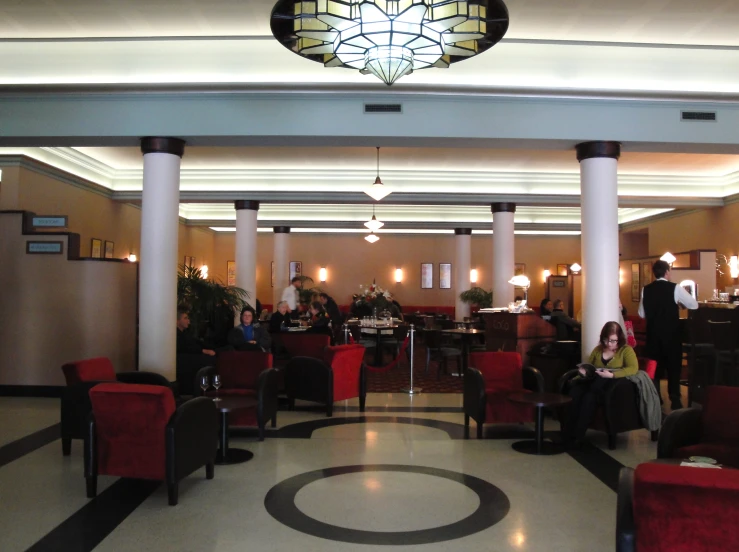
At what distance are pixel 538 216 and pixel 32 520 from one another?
16.5 meters

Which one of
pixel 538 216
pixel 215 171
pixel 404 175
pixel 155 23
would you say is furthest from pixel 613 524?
pixel 538 216

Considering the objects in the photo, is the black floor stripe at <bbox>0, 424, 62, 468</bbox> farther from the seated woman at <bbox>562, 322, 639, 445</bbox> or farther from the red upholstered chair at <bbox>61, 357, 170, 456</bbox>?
the seated woman at <bbox>562, 322, 639, 445</bbox>

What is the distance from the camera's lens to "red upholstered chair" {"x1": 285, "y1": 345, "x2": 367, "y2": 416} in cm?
721

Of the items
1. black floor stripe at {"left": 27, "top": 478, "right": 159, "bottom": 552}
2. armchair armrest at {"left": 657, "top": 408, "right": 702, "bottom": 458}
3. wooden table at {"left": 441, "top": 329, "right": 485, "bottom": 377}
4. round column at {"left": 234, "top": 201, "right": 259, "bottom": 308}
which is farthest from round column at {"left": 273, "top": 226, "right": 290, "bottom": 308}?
armchair armrest at {"left": 657, "top": 408, "right": 702, "bottom": 458}

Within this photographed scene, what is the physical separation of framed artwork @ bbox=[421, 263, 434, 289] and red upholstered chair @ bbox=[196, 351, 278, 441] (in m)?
14.6

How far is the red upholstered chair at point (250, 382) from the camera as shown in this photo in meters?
6.08

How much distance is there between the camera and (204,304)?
840 cm

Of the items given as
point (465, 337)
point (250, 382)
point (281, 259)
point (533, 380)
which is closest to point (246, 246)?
point (281, 259)

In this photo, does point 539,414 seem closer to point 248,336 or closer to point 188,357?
point 248,336

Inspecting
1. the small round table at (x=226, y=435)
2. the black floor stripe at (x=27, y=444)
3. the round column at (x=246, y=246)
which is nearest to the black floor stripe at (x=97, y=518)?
the small round table at (x=226, y=435)

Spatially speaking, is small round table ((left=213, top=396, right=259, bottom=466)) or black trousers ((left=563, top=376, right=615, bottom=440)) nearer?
small round table ((left=213, top=396, right=259, bottom=466))

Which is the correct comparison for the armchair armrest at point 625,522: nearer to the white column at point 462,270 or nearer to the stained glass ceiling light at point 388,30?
the stained glass ceiling light at point 388,30

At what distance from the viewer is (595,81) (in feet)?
23.4

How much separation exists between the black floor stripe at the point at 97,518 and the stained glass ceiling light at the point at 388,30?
3407 mm
